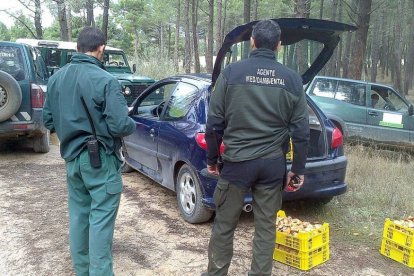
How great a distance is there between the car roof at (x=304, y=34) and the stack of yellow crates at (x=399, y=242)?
1.82m

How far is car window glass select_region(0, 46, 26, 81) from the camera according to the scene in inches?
274

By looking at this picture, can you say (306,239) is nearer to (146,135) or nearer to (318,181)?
(318,181)

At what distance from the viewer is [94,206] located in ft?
10.1

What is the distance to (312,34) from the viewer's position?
4547 millimetres

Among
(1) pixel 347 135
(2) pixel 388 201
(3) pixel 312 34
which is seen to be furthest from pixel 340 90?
(3) pixel 312 34

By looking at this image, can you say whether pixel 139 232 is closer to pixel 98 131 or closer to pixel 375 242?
pixel 98 131

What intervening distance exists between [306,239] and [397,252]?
0.98 metres

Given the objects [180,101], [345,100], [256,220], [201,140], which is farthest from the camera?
[345,100]

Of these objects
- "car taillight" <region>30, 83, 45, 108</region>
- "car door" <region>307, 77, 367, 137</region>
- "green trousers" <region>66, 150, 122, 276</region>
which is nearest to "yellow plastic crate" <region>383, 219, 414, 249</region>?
"green trousers" <region>66, 150, 122, 276</region>

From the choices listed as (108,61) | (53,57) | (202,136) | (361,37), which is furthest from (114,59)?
(202,136)

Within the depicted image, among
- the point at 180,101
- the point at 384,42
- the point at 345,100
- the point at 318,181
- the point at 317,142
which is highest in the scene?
the point at 384,42

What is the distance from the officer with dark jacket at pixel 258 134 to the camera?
3004mm

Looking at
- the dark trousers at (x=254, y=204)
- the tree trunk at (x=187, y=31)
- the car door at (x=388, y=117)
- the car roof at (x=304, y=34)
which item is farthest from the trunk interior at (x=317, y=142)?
the tree trunk at (x=187, y=31)

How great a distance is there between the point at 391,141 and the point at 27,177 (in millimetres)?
6845
